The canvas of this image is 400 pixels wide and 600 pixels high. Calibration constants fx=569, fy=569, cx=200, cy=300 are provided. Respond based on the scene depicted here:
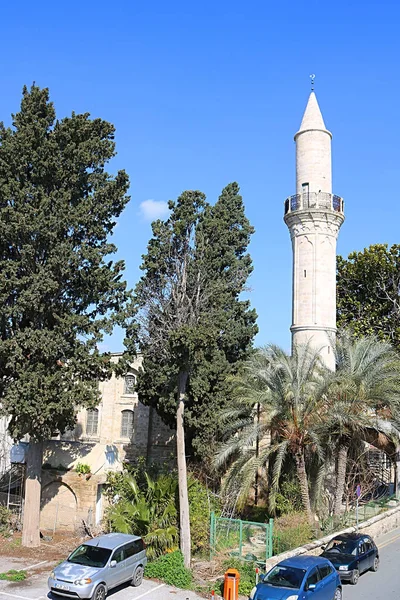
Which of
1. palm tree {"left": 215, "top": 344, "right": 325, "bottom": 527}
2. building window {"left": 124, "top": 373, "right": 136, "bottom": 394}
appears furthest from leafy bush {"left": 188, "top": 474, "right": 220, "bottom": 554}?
building window {"left": 124, "top": 373, "right": 136, "bottom": 394}

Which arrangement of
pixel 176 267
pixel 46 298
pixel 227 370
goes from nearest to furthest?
pixel 46 298 → pixel 176 267 → pixel 227 370

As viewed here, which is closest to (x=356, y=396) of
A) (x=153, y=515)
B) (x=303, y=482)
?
(x=303, y=482)

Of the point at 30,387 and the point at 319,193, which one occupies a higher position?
the point at 319,193

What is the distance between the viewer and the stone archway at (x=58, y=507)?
25719 millimetres

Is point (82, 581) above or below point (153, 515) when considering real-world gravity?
below

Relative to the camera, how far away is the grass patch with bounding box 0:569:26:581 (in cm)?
1758

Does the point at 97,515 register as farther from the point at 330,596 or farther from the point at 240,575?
the point at 330,596

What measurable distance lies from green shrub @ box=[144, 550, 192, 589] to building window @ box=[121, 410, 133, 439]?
17.4 metres

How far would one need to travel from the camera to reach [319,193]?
31.1 m

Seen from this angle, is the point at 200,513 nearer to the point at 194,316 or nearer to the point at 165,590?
the point at 165,590

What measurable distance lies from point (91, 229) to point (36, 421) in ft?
25.3

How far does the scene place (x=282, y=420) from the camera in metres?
21.9

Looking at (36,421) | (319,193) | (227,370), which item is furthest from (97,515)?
(319,193)

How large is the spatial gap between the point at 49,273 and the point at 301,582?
45.3 feet
